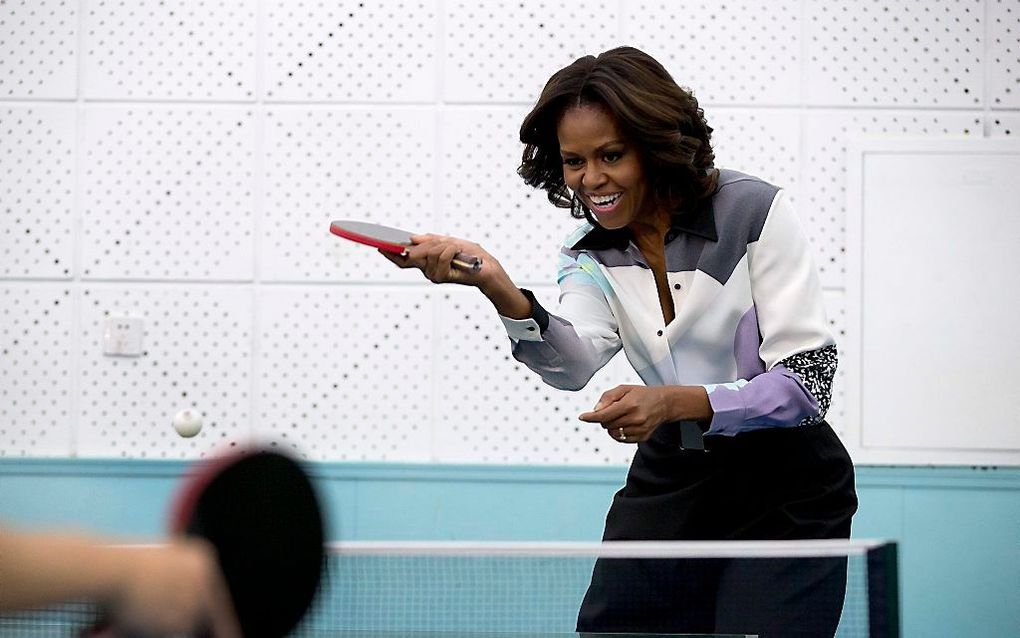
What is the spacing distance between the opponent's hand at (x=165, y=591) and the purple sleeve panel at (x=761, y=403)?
1174 millimetres

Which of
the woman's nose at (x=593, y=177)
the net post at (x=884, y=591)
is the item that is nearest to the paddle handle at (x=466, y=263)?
the woman's nose at (x=593, y=177)

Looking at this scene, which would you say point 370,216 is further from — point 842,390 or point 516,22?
point 842,390

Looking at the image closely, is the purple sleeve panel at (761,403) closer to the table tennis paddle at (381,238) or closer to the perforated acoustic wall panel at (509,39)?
the table tennis paddle at (381,238)

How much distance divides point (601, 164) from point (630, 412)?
1.62 feet

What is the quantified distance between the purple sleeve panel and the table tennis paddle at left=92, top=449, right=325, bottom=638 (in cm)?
102

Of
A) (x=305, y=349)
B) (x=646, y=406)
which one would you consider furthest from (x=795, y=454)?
(x=305, y=349)

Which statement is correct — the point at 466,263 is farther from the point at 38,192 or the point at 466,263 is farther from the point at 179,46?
the point at 38,192

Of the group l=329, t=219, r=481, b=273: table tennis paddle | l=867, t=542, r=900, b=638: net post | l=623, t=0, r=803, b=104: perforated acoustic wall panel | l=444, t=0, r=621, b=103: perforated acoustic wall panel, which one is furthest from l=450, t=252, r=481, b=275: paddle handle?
l=623, t=0, r=803, b=104: perforated acoustic wall panel

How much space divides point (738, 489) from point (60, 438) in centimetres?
297

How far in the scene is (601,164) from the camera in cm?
227

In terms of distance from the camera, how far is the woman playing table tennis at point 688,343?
214 cm

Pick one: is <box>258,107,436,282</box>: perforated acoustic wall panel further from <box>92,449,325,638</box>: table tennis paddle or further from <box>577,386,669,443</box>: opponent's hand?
<box>92,449,325,638</box>: table tennis paddle

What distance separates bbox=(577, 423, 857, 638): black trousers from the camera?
2086 millimetres

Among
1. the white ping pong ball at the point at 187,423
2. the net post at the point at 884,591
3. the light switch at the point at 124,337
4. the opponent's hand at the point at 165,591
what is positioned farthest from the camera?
the light switch at the point at 124,337
